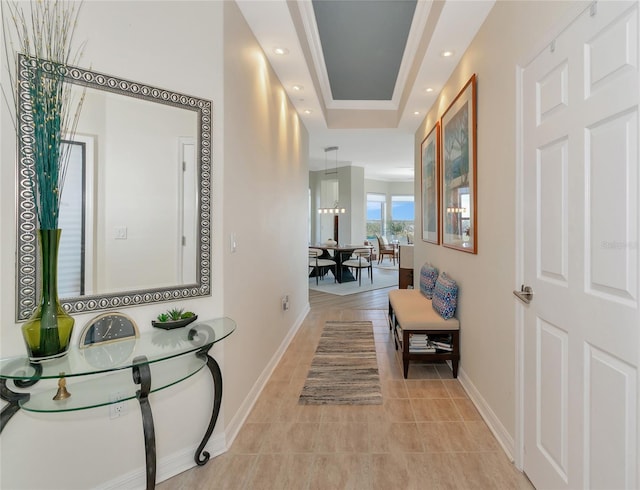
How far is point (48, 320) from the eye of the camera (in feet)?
4.06

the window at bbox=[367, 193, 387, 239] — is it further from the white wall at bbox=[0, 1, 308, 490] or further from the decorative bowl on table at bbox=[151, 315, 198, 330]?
the decorative bowl on table at bbox=[151, 315, 198, 330]

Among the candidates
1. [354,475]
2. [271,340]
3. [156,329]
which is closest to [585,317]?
[354,475]

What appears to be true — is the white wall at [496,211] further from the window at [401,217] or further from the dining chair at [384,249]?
the window at [401,217]

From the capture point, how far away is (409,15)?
2.72m

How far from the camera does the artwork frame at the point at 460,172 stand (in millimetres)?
2365

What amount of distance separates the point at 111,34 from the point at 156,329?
146cm

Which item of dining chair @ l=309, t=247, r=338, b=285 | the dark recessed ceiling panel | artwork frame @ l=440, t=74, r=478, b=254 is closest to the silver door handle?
artwork frame @ l=440, t=74, r=478, b=254

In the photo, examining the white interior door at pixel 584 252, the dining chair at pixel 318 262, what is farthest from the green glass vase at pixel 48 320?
the dining chair at pixel 318 262

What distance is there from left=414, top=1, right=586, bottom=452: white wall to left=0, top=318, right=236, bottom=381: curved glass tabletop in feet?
5.39

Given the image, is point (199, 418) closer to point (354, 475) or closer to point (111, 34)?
point (354, 475)

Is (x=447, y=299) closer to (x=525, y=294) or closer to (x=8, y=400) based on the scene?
(x=525, y=294)

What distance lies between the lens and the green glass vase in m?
1.22

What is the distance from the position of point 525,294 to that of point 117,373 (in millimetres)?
2070

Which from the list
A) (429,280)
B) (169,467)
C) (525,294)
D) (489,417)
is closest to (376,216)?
(429,280)
